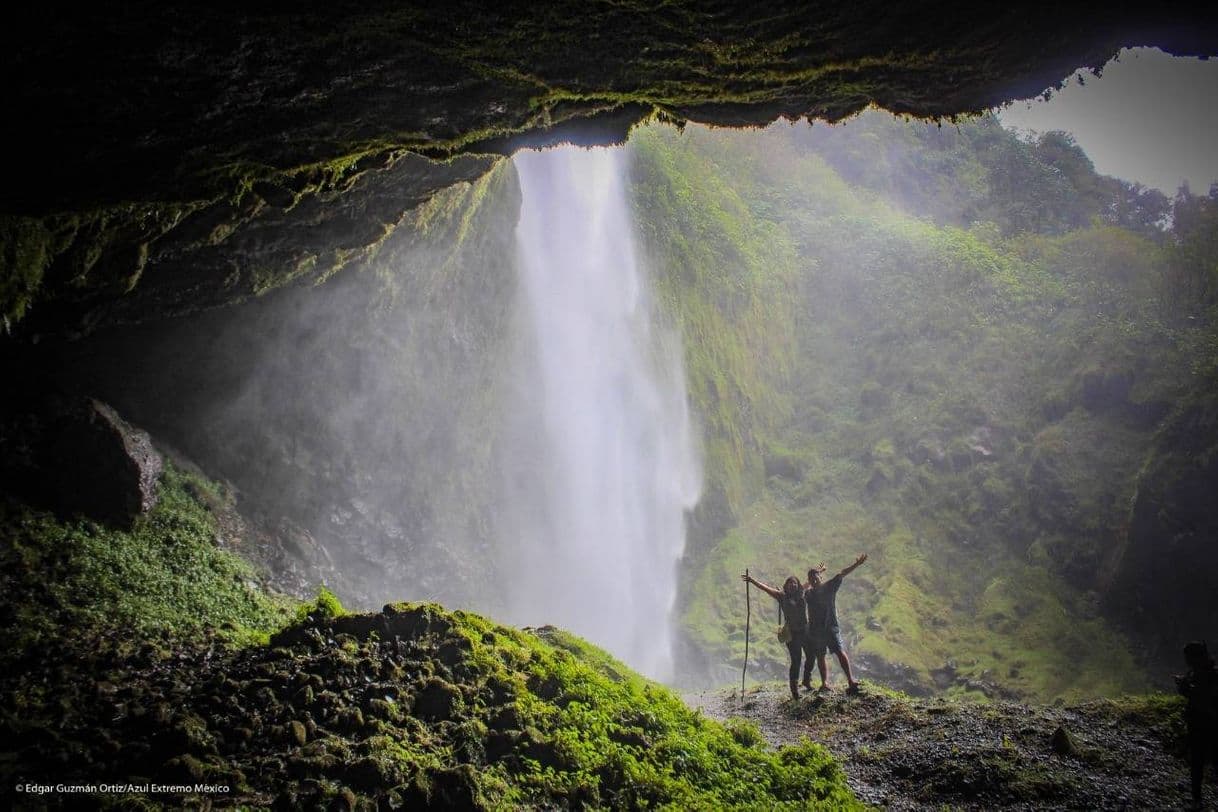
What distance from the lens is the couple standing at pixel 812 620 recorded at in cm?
1032

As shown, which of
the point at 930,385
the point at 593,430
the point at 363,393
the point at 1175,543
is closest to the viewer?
the point at 363,393

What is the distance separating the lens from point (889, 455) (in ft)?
86.7

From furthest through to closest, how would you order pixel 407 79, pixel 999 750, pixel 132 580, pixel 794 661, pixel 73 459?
pixel 794 661 → pixel 73 459 → pixel 132 580 → pixel 999 750 → pixel 407 79

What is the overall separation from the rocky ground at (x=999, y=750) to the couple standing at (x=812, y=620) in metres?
0.60

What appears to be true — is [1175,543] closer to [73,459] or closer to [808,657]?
[808,657]

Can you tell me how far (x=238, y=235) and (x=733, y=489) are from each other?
66.2 feet

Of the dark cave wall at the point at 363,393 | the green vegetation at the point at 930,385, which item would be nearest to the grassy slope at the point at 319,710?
the dark cave wall at the point at 363,393

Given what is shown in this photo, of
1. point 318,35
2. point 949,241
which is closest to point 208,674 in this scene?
point 318,35

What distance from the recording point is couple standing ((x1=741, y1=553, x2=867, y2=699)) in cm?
1032

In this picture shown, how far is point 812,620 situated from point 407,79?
9.25 metres

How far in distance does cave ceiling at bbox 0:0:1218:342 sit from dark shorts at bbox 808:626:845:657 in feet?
24.8

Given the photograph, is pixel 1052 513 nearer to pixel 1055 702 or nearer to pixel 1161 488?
pixel 1161 488

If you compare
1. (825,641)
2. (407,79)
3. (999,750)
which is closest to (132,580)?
(407,79)

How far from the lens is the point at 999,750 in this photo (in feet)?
26.2
